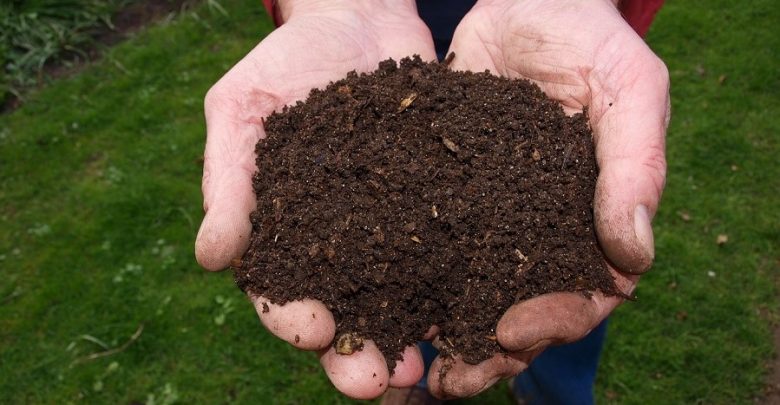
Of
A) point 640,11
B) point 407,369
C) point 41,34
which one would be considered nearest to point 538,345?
point 407,369

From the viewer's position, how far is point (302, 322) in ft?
6.36

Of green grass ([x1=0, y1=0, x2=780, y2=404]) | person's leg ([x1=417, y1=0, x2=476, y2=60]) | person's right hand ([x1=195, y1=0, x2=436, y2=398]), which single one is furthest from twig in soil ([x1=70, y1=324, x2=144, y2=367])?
person's leg ([x1=417, y1=0, x2=476, y2=60])

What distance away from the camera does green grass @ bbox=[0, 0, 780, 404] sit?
11.3ft

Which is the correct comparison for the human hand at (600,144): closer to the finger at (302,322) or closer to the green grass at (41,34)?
the finger at (302,322)

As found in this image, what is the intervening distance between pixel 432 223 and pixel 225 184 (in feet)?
2.38

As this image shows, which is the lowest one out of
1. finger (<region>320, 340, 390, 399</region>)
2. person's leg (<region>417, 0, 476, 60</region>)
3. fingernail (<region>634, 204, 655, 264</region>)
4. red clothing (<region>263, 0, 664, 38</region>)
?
finger (<region>320, 340, 390, 399</region>)

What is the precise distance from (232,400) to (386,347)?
1760 mm

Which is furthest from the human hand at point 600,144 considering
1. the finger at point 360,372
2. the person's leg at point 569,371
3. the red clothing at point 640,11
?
the person's leg at point 569,371

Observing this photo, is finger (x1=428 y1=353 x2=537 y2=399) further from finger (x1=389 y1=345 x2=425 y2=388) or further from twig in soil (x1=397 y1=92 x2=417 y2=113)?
twig in soil (x1=397 y1=92 x2=417 y2=113)

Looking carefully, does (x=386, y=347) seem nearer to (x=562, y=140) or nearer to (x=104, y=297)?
(x=562, y=140)

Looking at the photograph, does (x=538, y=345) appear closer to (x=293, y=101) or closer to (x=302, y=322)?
(x=302, y=322)

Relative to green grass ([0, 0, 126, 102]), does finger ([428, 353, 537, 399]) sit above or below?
above

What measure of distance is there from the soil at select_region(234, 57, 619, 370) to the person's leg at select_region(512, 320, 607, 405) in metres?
1.03

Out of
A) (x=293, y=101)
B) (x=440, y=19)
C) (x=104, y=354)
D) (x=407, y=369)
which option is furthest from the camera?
(x=104, y=354)
